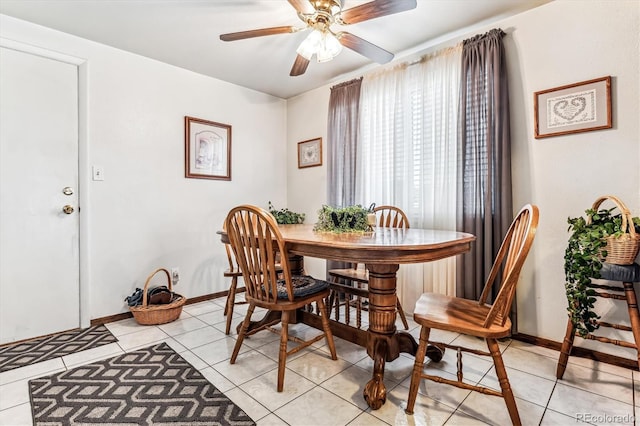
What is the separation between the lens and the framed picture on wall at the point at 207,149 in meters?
3.17

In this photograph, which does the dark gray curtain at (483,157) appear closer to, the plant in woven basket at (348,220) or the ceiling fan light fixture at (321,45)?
the plant in woven basket at (348,220)

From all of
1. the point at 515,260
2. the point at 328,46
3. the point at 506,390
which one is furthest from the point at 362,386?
the point at 328,46

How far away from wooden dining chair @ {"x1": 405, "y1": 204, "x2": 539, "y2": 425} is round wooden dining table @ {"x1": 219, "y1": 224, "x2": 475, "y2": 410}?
0.17 metres

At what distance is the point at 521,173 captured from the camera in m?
2.21

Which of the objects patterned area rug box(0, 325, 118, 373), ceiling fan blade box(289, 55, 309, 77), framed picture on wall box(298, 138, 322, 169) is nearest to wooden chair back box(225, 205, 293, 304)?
ceiling fan blade box(289, 55, 309, 77)

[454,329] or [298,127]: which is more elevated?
[298,127]

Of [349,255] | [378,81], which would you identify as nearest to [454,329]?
[349,255]

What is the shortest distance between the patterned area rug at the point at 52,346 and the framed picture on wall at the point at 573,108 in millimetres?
3329

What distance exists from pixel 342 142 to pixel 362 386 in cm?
229

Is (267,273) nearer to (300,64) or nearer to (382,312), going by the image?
(382,312)

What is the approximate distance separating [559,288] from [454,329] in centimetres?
124

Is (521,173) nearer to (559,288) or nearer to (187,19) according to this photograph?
(559,288)

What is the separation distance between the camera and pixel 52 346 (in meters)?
2.22

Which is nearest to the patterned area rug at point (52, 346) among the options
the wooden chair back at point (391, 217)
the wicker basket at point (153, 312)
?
the wicker basket at point (153, 312)
